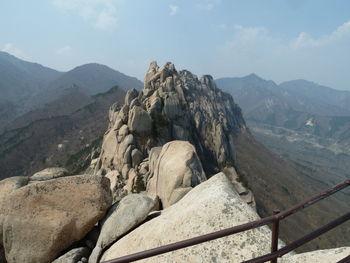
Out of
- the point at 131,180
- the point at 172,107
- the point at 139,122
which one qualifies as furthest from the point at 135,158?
the point at 172,107

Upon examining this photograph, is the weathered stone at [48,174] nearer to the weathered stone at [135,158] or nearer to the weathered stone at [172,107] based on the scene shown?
the weathered stone at [135,158]

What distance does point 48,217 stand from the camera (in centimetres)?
1151

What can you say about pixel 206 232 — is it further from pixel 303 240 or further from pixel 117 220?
pixel 303 240

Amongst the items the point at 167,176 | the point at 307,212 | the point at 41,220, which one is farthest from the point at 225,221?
the point at 307,212

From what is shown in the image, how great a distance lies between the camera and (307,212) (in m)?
137

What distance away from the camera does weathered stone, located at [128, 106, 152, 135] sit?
211ft

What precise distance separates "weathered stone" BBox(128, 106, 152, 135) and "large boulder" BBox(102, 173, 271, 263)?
53.8 metres

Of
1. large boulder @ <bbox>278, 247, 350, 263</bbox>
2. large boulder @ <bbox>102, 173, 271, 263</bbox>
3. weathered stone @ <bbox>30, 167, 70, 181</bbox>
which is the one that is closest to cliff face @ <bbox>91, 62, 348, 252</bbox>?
large boulder @ <bbox>102, 173, 271, 263</bbox>

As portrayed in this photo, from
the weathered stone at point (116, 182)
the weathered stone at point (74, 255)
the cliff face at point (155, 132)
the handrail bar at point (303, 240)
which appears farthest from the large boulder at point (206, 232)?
the weathered stone at point (116, 182)

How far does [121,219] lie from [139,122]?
53.6m

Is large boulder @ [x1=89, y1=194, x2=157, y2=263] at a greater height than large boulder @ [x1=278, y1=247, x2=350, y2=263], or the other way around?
large boulder @ [x1=278, y1=247, x2=350, y2=263]

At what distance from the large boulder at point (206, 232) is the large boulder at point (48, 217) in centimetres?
189

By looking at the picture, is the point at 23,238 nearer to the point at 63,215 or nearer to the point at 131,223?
the point at 63,215

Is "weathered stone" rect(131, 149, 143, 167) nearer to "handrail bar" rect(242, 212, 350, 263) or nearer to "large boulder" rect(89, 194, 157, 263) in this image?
"large boulder" rect(89, 194, 157, 263)
